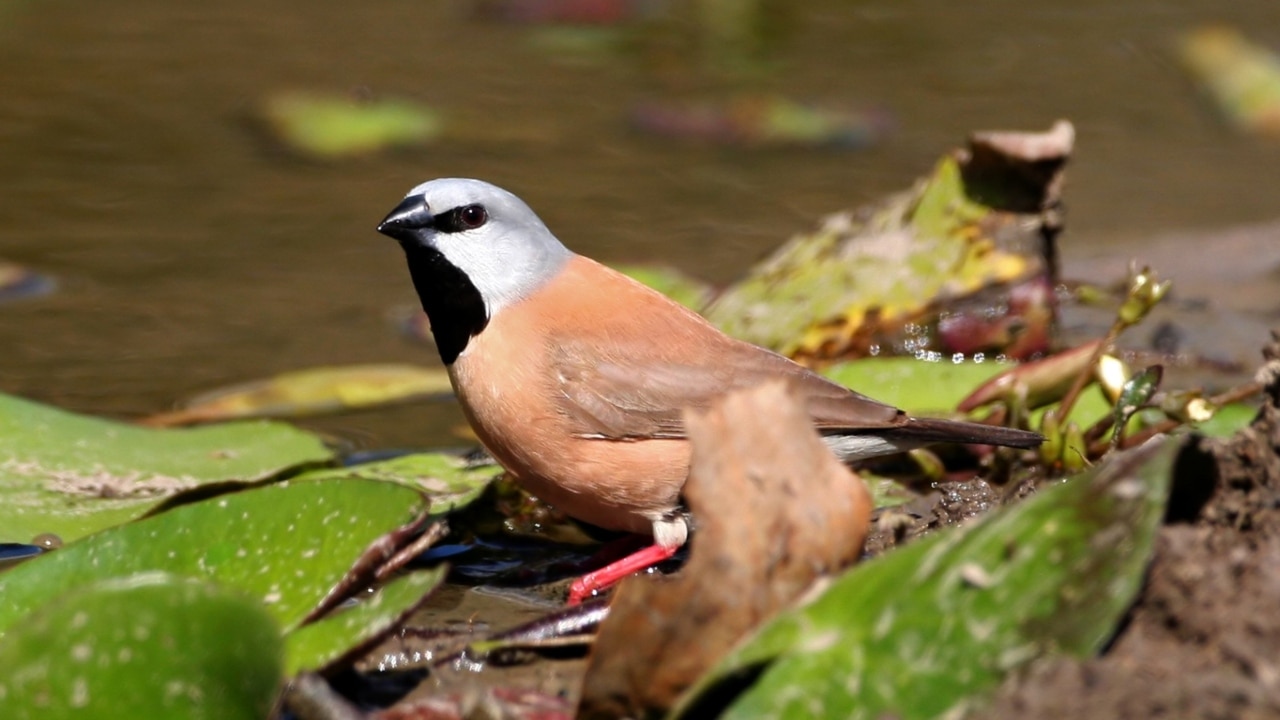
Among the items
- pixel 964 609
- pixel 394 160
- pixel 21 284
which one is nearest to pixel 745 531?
pixel 964 609

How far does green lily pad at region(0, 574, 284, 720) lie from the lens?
8.61 ft

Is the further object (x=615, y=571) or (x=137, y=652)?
(x=615, y=571)

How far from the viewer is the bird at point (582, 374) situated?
410cm

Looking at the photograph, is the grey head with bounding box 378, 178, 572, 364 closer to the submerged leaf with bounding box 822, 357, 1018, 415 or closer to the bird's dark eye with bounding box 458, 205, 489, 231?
the bird's dark eye with bounding box 458, 205, 489, 231

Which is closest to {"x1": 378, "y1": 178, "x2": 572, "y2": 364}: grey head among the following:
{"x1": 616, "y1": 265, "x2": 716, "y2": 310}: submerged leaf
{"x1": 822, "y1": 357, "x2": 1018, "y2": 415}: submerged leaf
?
{"x1": 822, "y1": 357, "x2": 1018, "y2": 415}: submerged leaf

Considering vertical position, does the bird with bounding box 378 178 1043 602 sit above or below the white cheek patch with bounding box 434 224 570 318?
below

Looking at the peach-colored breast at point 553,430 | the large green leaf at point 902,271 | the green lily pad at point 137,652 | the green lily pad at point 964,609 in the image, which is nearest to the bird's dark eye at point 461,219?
the peach-colored breast at point 553,430

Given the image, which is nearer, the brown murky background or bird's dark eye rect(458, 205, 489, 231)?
bird's dark eye rect(458, 205, 489, 231)

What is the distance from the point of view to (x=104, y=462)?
15.0 feet

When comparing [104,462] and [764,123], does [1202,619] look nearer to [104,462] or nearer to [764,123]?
[104,462]

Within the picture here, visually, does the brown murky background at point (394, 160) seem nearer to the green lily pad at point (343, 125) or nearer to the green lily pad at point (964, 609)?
the green lily pad at point (343, 125)

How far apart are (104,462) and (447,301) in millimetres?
1127

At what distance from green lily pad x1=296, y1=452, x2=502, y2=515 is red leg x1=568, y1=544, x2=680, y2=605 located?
0.49 meters

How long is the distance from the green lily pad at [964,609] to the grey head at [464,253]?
1907mm
